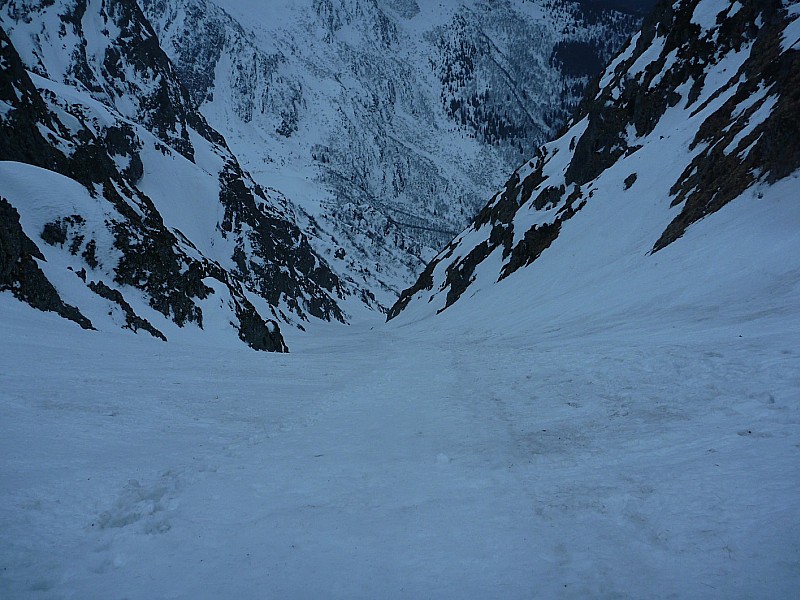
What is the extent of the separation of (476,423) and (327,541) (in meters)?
3.55

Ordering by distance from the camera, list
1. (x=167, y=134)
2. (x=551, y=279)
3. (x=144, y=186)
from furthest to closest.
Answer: (x=167, y=134) → (x=144, y=186) → (x=551, y=279)

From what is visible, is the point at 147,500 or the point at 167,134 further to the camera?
the point at 167,134

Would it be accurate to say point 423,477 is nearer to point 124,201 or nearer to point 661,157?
point 124,201

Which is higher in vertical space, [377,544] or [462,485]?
[462,485]

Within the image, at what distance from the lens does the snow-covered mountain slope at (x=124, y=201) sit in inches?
938

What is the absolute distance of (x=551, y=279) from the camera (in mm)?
28250

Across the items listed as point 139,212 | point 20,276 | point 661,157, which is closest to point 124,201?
point 139,212

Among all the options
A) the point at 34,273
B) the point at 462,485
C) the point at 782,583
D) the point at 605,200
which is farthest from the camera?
the point at 605,200

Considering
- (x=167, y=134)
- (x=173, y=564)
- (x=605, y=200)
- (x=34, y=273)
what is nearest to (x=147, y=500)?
(x=173, y=564)

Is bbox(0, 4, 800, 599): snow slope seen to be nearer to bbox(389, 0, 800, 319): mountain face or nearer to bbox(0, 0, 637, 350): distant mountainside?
bbox(389, 0, 800, 319): mountain face

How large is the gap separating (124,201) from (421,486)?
3601 centimetres

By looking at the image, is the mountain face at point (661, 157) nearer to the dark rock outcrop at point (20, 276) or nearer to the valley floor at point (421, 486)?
the valley floor at point (421, 486)

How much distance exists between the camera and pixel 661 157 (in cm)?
3297

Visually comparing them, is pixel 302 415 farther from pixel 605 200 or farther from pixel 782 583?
pixel 605 200
